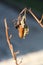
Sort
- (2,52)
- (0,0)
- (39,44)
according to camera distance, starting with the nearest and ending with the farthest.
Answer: (0,0)
(2,52)
(39,44)

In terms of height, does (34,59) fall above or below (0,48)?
below

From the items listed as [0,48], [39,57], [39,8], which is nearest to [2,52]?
[0,48]

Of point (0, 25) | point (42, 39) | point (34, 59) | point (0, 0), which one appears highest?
point (0, 0)

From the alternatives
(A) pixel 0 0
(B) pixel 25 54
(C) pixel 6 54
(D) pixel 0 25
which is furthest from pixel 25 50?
(A) pixel 0 0

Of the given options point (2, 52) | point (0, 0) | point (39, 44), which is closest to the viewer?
point (0, 0)

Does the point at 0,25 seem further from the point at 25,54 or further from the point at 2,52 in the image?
the point at 25,54

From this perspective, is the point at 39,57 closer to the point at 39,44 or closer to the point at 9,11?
the point at 39,44

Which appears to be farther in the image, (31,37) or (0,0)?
(31,37)

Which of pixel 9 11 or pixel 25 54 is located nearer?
pixel 9 11

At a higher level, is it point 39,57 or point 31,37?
point 31,37

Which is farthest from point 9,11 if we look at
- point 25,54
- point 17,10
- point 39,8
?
point 25,54
